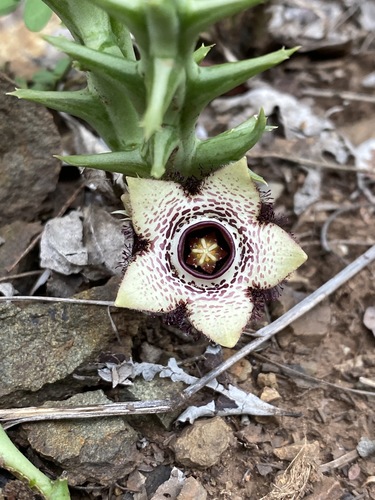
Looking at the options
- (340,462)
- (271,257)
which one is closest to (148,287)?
(271,257)

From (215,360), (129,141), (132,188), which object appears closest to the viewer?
(132,188)

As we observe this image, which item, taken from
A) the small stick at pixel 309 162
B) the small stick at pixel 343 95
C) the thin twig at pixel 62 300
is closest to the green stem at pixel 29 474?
the thin twig at pixel 62 300

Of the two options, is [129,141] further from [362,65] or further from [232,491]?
[362,65]


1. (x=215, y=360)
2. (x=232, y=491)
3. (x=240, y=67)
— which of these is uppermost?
(x=240, y=67)

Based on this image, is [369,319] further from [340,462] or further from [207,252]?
[207,252]

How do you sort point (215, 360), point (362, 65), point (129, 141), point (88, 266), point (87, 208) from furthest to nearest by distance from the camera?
point (362, 65) < point (87, 208) < point (88, 266) < point (215, 360) < point (129, 141)

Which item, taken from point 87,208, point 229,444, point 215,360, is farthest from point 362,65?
point 229,444

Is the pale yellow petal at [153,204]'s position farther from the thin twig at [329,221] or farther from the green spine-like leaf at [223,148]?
the thin twig at [329,221]
